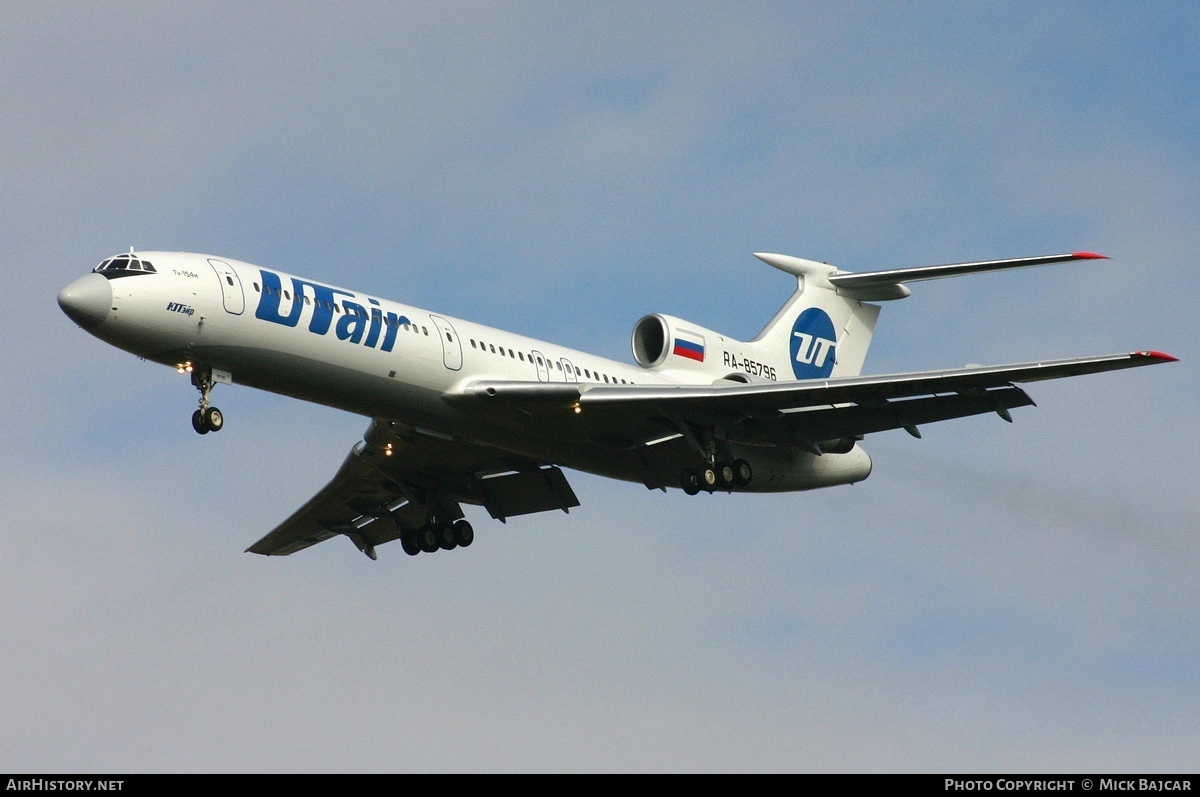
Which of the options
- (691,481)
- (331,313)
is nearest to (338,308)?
(331,313)

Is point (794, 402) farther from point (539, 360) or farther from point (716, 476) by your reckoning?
point (539, 360)

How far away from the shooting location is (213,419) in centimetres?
2448

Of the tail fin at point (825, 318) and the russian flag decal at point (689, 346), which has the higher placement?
the tail fin at point (825, 318)

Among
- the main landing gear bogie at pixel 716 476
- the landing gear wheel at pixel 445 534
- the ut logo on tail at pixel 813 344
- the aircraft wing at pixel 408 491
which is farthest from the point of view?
the ut logo on tail at pixel 813 344

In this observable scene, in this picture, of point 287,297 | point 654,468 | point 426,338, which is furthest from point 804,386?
point 287,297

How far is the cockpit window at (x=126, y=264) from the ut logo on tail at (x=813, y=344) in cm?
1385

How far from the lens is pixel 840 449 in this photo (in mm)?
30797

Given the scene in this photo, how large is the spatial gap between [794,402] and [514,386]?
15.8 feet

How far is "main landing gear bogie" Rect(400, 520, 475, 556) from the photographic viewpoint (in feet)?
104

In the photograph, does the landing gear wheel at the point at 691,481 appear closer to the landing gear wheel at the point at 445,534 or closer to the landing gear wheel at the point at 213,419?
the landing gear wheel at the point at 445,534

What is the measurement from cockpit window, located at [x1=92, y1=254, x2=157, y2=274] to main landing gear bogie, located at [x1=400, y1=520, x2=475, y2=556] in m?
9.42

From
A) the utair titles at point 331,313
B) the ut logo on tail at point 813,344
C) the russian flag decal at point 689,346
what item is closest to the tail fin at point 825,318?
the ut logo on tail at point 813,344

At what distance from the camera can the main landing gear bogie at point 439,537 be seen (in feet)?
104
